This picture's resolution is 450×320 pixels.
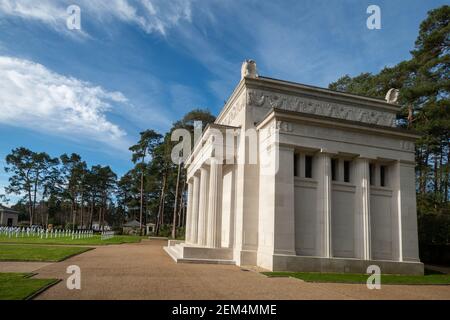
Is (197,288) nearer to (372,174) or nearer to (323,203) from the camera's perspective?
(323,203)

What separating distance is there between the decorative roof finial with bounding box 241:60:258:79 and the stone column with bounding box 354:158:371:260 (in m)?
8.97

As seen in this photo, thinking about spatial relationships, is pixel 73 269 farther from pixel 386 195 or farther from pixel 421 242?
pixel 421 242

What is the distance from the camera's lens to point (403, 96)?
38906 mm

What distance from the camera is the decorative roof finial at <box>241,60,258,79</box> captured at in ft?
80.4

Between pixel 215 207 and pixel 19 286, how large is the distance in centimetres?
1451

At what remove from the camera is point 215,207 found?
24016mm

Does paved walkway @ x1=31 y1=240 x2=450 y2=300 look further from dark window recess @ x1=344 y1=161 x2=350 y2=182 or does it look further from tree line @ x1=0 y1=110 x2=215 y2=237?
tree line @ x1=0 y1=110 x2=215 y2=237

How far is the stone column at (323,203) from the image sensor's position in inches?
803

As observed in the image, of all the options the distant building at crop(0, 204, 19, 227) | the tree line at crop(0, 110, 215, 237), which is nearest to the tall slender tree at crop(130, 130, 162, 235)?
the tree line at crop(0, 110, 215, 237)

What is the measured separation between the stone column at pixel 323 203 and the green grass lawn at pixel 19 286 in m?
14.1

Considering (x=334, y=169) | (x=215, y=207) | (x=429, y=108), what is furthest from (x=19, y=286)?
(x=429, y=108)

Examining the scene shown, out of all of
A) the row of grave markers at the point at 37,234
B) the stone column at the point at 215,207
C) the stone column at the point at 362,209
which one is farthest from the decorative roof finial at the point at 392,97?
the row of grave markers at the point at 37,234

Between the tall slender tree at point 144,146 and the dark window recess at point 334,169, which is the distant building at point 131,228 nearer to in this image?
the tall slender tree at point 144,146

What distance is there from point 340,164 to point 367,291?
10.6 metres
